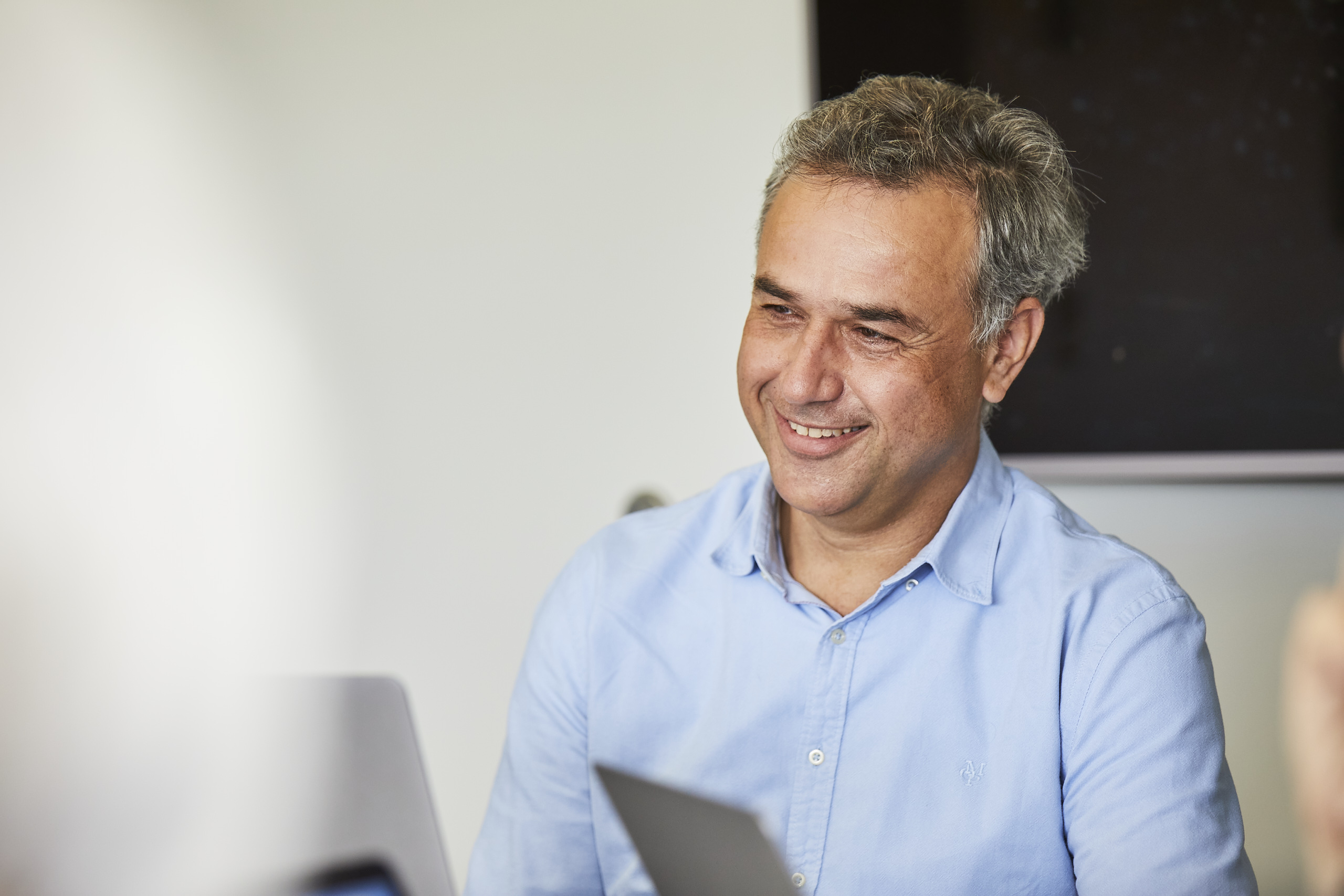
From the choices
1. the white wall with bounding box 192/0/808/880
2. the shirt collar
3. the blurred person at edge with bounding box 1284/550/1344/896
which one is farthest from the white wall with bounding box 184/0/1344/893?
the blurred person at edge with bounding box 1284/550/1344/896

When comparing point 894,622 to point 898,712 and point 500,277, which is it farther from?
point 500,277

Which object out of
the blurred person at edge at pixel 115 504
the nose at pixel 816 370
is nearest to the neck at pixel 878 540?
the nose at pixel 816 370

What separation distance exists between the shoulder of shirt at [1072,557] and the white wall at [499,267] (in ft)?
2.57

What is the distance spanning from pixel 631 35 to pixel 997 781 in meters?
1.42

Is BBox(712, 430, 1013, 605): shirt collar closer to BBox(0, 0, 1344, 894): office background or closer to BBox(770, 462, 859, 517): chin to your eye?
BBox(770, 462, 859, 517): chin

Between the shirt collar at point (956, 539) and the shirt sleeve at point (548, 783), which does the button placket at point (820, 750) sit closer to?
the shirt collar at point (956, 539)

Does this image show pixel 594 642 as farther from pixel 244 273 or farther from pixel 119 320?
pixel 244 273

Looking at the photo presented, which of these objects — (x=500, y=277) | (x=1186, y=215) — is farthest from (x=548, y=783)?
(x=1186, y=215)

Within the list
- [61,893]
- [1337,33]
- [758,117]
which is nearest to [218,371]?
[61,893]

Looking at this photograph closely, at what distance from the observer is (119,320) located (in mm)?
1035

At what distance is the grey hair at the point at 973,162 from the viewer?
104 cm

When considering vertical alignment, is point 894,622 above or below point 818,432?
below

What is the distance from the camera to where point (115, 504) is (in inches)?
42.0

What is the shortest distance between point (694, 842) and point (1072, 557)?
1.92 ft
